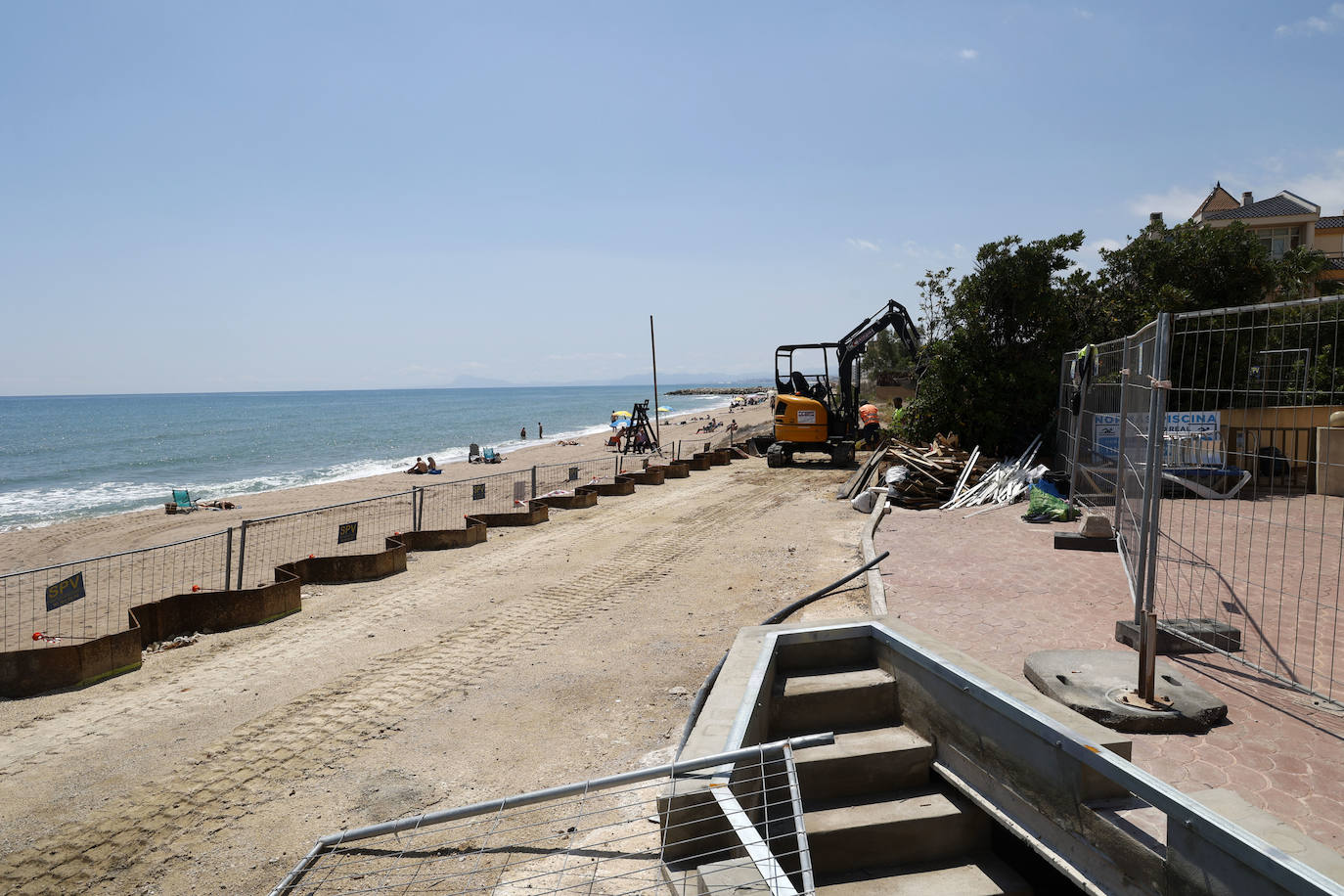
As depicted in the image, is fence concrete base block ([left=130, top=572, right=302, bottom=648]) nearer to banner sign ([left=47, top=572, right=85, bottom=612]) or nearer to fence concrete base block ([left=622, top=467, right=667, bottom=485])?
banner sign ([left=47, top=572, right=85, bottom=612])

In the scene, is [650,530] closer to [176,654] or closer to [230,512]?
[176,654]

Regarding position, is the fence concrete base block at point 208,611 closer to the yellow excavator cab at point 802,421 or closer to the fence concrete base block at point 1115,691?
the fence concrete base block at point 1115,691

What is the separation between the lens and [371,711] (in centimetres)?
639

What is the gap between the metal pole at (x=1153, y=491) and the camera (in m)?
4.67

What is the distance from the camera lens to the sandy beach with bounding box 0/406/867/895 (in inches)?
184

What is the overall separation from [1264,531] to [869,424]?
15093 mm

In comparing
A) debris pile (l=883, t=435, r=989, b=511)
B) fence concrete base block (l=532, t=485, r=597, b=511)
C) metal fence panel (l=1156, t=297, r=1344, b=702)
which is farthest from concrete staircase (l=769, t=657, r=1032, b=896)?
fence concrete base block (l=532, t=485, r=597, b=511)

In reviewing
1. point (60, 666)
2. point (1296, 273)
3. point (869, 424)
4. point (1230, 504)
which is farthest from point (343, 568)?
point (1296, 273)

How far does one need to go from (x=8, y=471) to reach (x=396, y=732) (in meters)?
54.2

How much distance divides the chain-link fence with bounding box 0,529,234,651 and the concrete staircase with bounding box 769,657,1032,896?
7640 mm

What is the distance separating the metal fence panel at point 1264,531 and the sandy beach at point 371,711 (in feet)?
11.3

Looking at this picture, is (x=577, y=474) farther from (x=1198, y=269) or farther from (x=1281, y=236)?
(x=1281, y=236)

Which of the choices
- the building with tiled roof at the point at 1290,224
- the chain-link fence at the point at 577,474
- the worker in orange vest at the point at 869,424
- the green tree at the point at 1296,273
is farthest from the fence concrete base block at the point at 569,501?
the building with tiled roof at the point at 1290,224

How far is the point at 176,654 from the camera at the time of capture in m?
8.50
